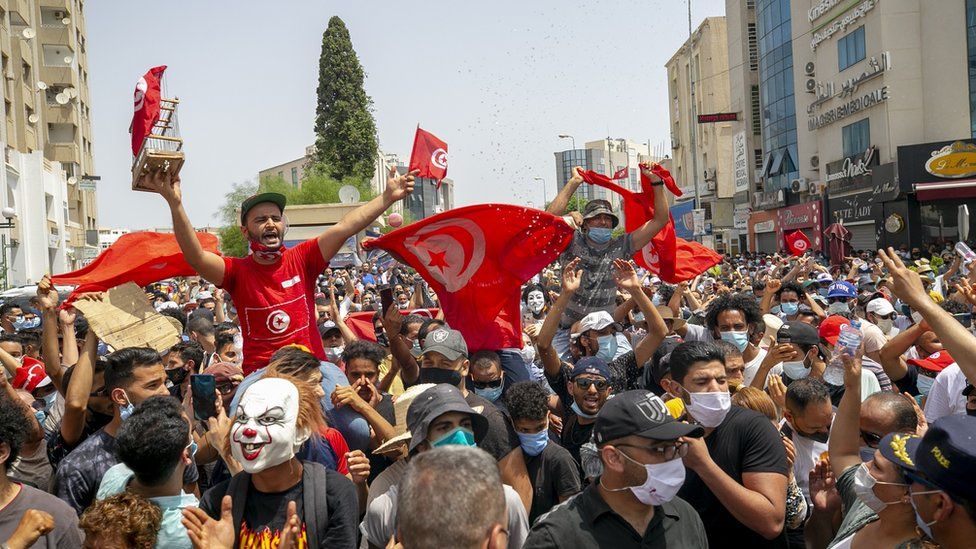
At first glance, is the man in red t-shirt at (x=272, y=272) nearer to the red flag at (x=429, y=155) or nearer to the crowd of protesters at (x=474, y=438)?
the crowd of protesters at (x=474, y=438)

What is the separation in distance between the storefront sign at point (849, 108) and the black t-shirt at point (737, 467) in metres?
36.5

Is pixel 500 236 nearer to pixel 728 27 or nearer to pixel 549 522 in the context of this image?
pixel 549 522

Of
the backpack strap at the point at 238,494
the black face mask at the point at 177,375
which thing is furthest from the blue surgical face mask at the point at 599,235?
the backpack strap at the point at 238,494

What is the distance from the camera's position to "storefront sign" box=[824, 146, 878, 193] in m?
38.2

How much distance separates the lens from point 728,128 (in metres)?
64.6

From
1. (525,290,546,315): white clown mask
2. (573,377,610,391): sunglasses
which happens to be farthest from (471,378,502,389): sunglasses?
(525,290,546,315): white clown mask

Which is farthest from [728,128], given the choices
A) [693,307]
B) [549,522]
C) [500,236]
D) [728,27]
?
[549,522]

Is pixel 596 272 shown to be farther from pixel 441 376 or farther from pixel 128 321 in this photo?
pixel 128 321

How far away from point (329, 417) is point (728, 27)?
56963mm

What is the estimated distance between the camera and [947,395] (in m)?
5.58

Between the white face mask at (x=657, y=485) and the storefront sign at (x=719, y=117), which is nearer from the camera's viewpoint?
the white face mask at (x=657, y=485)

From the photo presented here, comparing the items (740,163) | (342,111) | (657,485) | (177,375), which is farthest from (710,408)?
(342,111)

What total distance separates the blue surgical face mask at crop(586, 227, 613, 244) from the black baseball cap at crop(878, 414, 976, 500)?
524 cm

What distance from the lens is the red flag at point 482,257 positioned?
7.75 m
